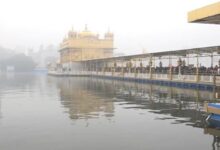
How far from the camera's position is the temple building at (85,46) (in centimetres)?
10025

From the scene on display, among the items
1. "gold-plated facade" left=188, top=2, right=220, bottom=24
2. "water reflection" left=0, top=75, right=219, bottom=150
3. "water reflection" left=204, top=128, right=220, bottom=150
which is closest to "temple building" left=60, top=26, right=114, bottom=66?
"water reflection" left=0, top=75, right=219, bottom=150

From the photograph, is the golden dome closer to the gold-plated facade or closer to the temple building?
the temple building

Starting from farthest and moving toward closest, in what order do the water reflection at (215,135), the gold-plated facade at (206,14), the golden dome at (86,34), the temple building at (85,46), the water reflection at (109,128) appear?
the golden dome at (86,34) < the temple building at (85,46) < the gold-plated facade at (206,14) < the water reflection at (109,128) < the water reflection at (215,135)

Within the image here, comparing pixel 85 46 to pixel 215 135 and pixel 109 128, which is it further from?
pixel 215 135

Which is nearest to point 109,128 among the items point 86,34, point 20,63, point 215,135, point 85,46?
point 215,135

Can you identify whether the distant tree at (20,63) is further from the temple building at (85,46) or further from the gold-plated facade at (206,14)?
the gold-plated facade at (206,14)

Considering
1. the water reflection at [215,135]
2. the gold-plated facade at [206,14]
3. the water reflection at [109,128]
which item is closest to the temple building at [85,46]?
the water reflection at [109,128]

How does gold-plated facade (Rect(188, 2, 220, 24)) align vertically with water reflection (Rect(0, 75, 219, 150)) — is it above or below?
above

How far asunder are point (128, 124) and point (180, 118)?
2.64 metres

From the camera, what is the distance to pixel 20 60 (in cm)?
18900

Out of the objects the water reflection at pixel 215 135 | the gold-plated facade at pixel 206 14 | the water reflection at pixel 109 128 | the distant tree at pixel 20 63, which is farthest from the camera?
the distant tree at pixel 20 63

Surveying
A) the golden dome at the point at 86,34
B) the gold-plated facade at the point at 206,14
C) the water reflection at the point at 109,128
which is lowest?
the water reflection at the point at 109,128

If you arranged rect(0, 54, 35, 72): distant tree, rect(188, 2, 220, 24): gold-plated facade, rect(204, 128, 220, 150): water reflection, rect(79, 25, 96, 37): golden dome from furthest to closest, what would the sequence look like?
rect(0, 54, 35, 72): distant tree → rect(79, 25, 96, 37): golden dome → rect(188, 2, 220, 24): gold-plated facade → rect(204, 128, 220, 150): water reflection

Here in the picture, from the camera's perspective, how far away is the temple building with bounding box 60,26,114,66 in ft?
329
